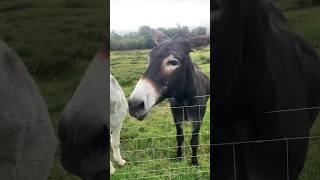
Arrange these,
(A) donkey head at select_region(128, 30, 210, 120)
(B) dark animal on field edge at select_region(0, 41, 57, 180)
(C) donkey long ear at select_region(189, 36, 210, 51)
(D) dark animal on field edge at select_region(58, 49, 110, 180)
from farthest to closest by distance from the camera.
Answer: (C) donkey long ear at select_region(189, 36, 210, 51) → (A) donkey head at select_region(128, 30, 210, 120) → (D) dark animal on field edge at select_region(58, 49, 110, 180) → (B) dark animal on field edge at select_region(0, 41, 57, 180)

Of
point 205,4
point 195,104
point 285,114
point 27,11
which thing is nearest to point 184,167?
point 195,104

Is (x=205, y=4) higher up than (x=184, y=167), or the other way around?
(x=205, y=4)

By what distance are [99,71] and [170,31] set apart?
2.35 feet

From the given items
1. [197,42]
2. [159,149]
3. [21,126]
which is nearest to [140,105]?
[159,149]

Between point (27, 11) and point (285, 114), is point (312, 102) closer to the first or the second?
point (285, 114)

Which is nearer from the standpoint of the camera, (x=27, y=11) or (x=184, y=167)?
(x=27, y=11)

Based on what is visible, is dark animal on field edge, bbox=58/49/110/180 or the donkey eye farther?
the donkey eye

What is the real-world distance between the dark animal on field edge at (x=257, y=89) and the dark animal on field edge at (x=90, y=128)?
992mm

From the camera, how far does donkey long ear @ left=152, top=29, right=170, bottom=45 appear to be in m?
5.52

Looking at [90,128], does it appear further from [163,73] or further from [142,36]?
[142,36]

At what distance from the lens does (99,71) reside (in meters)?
5.38

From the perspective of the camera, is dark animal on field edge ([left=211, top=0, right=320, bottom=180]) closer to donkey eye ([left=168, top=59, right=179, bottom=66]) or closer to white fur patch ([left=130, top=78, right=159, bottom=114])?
donkey eye ([left=168, top=59, right=179, bottom=66])

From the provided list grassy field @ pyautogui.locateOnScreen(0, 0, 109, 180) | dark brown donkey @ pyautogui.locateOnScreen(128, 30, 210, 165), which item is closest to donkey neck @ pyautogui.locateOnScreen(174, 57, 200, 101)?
dark brown donkey @ pyautogui.locateOnScreen(128, 30, 210, 165)

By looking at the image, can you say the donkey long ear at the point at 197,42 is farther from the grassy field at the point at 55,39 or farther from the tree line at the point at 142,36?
the grassy field at the point at 55,39
